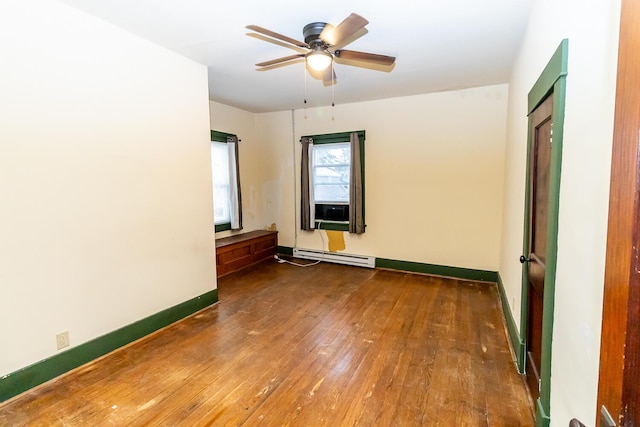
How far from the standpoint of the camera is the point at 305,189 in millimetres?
5484

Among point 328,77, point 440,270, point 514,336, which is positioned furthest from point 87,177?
point 440,270

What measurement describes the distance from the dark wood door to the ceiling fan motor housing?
1609 mm

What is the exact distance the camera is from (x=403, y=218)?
16.0ft

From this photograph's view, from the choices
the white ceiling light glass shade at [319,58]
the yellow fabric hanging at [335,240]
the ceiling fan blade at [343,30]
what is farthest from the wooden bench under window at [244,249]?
the ceiling fan blade at [343,30]

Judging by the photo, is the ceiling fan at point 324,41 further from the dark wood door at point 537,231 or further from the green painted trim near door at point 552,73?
the dark wood door at point 537,231

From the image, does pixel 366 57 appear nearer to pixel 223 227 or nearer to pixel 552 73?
pixel 552 73

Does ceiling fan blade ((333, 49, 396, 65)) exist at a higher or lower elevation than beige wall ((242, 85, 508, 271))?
higher

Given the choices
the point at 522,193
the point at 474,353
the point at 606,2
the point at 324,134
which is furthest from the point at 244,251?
the point at 606,2

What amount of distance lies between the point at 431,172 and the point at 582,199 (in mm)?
3496

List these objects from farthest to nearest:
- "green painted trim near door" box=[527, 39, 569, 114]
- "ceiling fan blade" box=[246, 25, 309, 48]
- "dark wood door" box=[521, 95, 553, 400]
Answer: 1. "ceiling fan blade" box=[246, 25, 309, 48]
2. "dark wood door" box=[521, 95, 553, 400]
3. "green painted trim near door" box=[527, 39, 569, 114]

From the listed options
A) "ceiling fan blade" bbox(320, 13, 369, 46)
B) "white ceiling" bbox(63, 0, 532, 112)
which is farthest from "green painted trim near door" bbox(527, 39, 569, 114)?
"ceiling fan blade" bbox(320, 13, 369, 46)

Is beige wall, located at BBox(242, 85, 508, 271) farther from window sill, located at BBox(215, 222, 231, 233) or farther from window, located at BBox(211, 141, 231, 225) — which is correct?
window sill, located at BBox(215, 222, 231, 233)

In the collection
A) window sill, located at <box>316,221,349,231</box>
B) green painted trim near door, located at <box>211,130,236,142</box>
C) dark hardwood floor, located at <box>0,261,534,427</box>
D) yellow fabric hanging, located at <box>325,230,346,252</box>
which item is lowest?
dark hardwood floor, located at <box>0,261,534,427</box>

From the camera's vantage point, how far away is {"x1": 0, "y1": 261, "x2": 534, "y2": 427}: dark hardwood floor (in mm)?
1928
